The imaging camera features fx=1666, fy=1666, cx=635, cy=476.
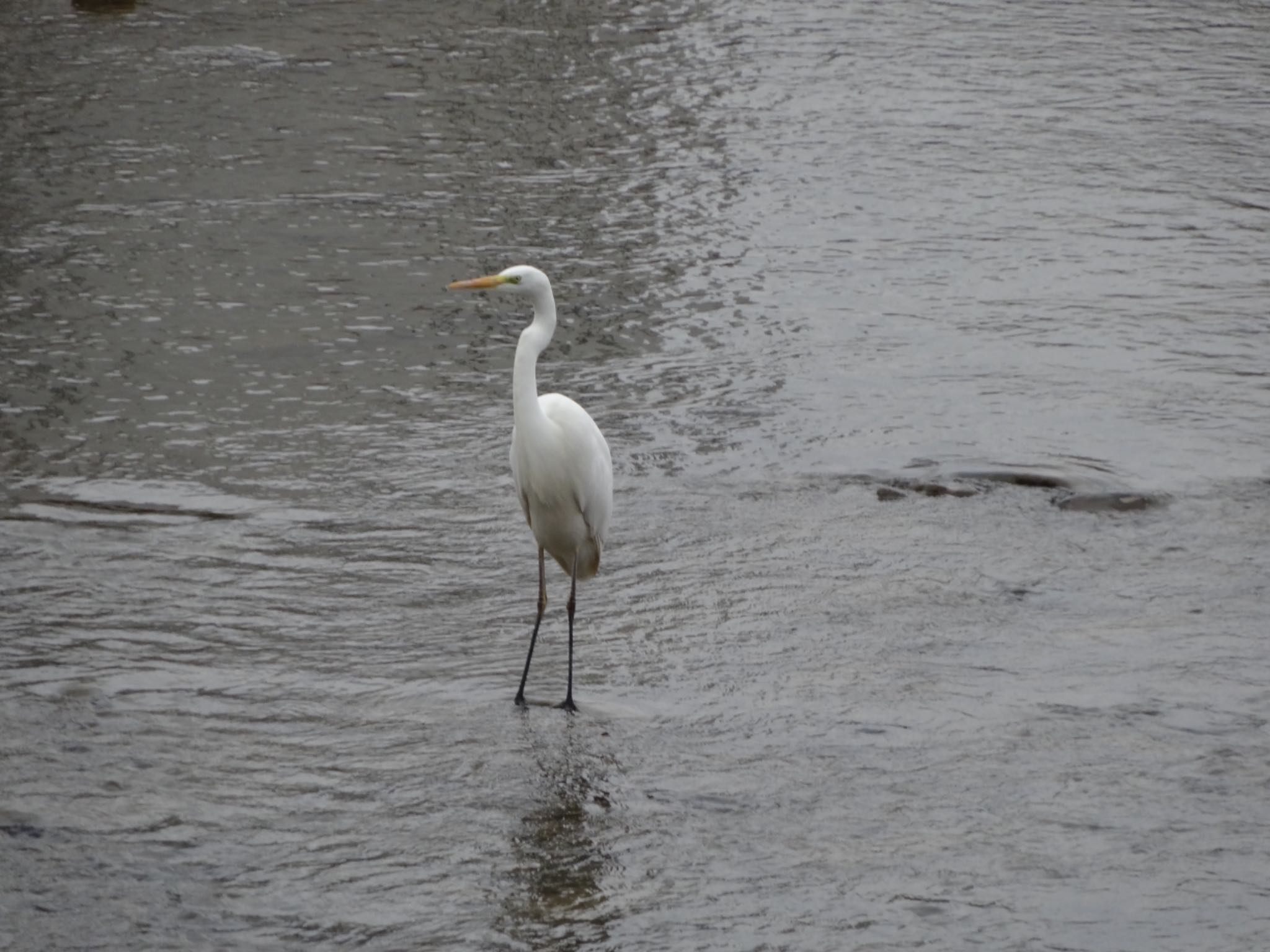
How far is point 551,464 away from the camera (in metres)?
5.06

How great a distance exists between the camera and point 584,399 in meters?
7.25

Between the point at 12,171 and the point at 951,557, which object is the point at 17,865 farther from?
the point at 12,171

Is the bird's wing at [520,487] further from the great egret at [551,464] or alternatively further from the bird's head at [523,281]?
the bird's head at [523,281]

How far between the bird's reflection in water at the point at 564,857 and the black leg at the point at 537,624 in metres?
0.21

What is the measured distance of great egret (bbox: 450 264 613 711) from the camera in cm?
492

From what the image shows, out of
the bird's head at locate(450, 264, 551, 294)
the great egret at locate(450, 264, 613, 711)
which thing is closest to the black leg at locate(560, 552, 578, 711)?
the great egret at locate(450, 264, 613, 711)

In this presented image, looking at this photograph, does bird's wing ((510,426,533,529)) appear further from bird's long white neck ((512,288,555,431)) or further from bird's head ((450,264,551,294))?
bird's head ((450,264,551,294))

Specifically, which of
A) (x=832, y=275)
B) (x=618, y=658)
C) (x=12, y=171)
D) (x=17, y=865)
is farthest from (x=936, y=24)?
(x=17, y=865)

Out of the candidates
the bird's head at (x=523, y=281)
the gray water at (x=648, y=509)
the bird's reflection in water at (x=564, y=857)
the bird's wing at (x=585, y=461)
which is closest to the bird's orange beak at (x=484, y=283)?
the bird's head at (x=523, y=281)

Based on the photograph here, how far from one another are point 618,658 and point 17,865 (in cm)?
191

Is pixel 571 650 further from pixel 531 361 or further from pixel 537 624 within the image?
pixel 531 361

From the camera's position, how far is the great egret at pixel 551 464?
4.92 meters

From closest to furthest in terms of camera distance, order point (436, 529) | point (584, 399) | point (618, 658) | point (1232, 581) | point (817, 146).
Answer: point (618, 658), point (1232, 581), point (436, 529), point (584, 399), point (817, 146)

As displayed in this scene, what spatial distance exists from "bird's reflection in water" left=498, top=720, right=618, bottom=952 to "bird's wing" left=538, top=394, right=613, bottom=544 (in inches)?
29.7
